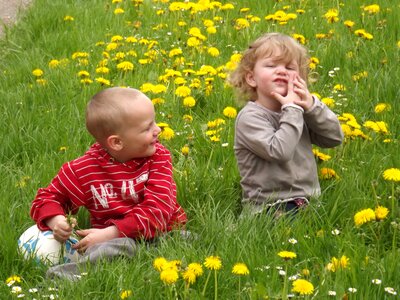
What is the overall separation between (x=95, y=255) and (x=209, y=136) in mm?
1264

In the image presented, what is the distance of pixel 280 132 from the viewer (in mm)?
3502

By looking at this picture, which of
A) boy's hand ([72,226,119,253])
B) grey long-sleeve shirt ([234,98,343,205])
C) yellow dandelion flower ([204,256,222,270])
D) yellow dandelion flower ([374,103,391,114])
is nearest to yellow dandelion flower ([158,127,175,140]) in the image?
grey long-sleeve shirt ([234,98,343,205])

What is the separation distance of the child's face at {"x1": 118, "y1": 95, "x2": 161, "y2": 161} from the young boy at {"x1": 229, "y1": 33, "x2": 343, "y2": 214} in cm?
43

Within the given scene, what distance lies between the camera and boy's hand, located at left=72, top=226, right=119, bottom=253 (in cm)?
335

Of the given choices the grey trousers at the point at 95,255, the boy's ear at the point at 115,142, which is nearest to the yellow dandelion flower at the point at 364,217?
the grey trousers at the point at 95,255

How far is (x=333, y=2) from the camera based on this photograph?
625 cm

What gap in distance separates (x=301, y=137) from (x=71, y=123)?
4.67ft

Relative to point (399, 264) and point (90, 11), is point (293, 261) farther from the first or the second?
point (90, 11)

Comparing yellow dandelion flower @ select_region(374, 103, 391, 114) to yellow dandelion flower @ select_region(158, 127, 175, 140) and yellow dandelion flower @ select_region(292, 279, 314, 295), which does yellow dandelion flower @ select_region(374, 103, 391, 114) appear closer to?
yellow dandelion flower @ select_region(158, 127, 175, 140)

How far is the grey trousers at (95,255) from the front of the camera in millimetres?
3104

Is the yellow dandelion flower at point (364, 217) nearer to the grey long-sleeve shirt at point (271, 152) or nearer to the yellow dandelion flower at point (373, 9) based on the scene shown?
the grey long-sleeve shirt at point (271, 152)

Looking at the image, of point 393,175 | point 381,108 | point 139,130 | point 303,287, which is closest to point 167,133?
point 139,130

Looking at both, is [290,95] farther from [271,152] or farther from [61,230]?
[61,230]

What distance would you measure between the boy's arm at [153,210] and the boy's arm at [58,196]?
0.20 metres
